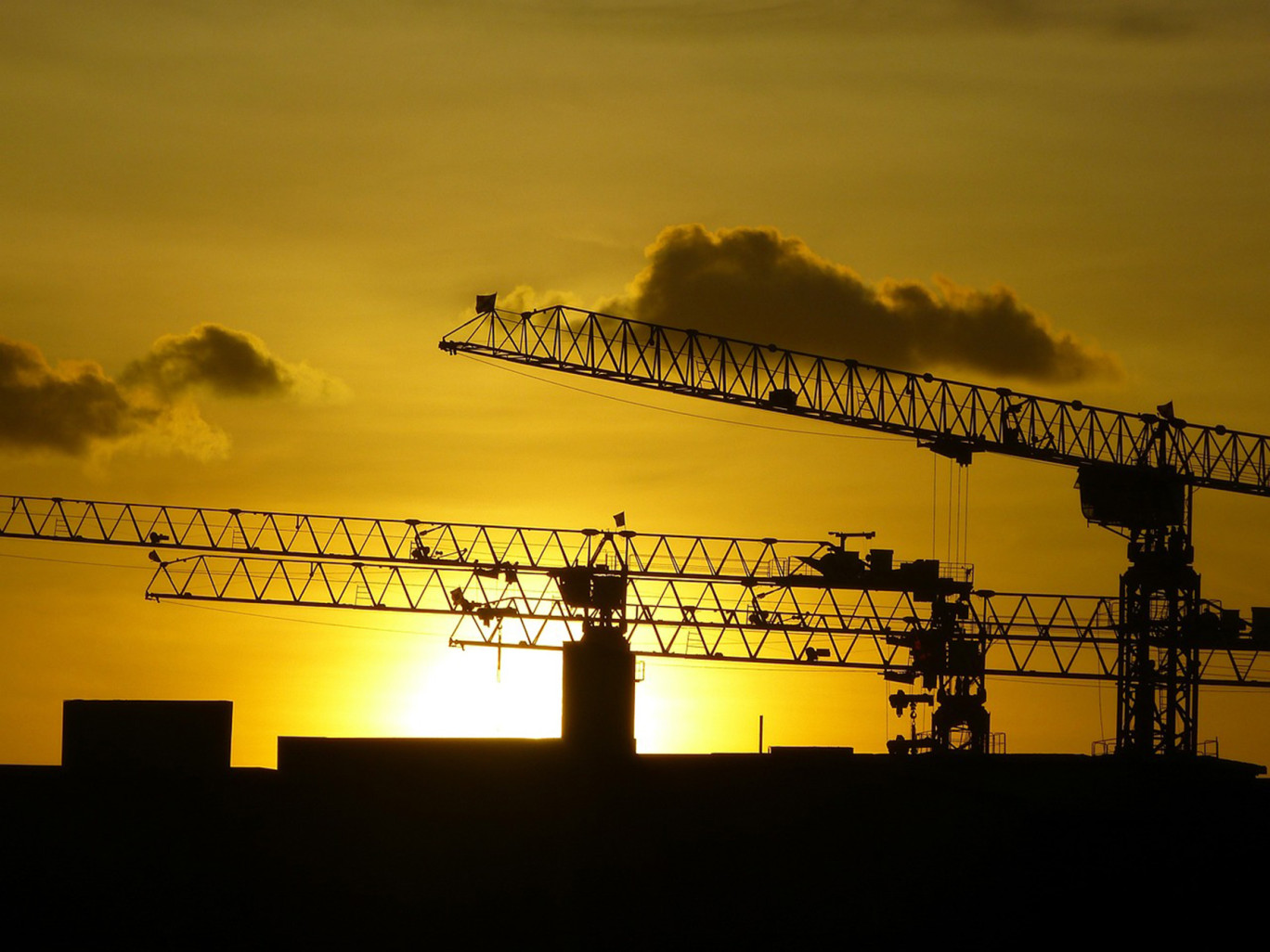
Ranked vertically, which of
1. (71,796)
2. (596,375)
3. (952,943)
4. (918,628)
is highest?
(596,375)

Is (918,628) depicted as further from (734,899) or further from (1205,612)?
(734,899)

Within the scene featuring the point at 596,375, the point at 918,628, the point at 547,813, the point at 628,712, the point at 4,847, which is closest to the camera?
the point at 4,847

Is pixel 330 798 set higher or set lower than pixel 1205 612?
lower

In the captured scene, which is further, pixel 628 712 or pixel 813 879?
pixel 628 712

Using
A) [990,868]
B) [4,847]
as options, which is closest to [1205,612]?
[990,868]

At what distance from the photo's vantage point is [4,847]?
65.6m

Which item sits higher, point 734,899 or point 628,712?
point 628,712

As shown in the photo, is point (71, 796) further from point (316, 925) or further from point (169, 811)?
point (316, 925)

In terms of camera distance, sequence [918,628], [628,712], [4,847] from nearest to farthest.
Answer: [4,847], [628,712], [918,628]

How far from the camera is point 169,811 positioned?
220 feet

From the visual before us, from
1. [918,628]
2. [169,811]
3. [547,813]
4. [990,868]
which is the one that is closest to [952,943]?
[990,868]

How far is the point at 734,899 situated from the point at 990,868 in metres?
8.74

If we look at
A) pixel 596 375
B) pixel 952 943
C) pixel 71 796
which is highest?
pixel 596 375

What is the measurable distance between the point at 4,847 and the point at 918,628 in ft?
258
